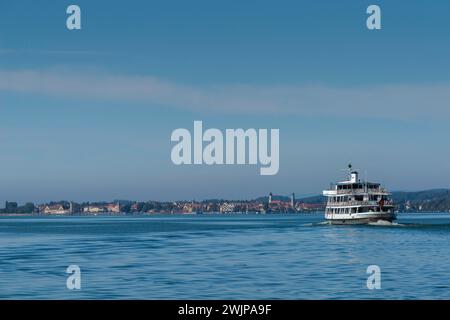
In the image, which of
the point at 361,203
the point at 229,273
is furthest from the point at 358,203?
the point at 229,273

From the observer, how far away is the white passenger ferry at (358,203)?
132375 millimetres

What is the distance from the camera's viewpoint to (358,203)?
134 meters

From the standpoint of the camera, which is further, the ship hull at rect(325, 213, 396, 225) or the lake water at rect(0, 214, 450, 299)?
the ship hull at rect(325, 213, 396, 225)

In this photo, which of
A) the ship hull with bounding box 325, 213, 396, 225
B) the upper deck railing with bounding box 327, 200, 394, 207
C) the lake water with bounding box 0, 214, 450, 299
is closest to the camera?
the lake water with bounding box 0, 214, 450, 299

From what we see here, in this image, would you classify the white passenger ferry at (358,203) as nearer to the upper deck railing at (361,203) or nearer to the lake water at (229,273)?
the upper deck railing at (361,203)

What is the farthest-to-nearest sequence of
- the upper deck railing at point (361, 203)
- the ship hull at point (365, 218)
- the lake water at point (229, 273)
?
the upper deck railing at point (361, 203), the ship hull at point (365, 218), the lake water at point (229, 273)

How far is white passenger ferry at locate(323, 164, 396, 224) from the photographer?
434 feet

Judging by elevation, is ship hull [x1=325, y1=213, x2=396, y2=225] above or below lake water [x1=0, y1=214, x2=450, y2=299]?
above

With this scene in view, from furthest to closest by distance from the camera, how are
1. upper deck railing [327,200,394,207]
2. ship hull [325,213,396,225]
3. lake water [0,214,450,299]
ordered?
upper deck railing [327,200,394,207]
ship hull [325,213,396,225]
lake water [0,214,450,299]

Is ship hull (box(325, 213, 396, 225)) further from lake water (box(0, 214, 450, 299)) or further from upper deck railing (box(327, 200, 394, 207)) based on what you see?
lake water (box(0, 214, 450, 299))

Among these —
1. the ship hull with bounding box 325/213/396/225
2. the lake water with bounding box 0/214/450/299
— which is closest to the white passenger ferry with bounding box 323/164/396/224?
the ship hull with bounding box 325/213/396/225

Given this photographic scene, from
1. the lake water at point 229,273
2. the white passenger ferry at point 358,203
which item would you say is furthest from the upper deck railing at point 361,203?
the lake water at point 229,273

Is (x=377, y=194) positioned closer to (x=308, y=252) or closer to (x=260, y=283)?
(x=308, y=252)
